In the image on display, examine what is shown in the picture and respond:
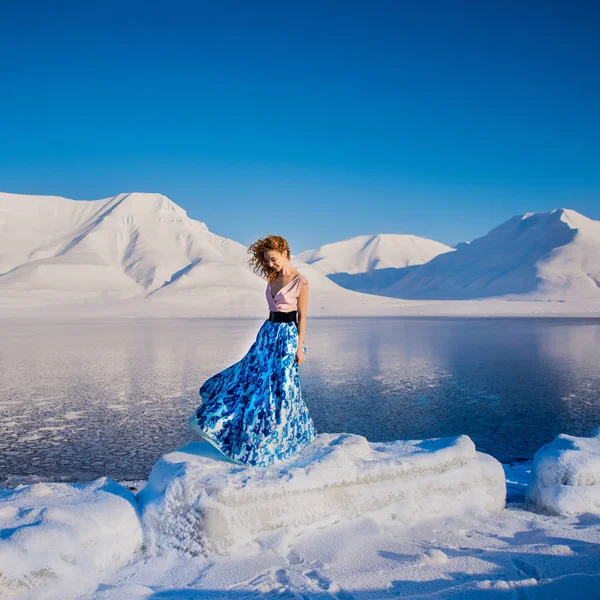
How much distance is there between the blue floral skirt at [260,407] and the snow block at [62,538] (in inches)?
32.2

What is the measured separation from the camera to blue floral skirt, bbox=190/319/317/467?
457 cm

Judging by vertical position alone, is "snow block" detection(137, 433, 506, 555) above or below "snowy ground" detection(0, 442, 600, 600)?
above

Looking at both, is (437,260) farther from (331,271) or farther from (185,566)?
(185,566)

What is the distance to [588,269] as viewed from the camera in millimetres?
86625

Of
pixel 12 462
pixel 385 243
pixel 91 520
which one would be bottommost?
pixel 12 462

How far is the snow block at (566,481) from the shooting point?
185 inches

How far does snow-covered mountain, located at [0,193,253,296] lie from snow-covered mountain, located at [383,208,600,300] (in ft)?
115

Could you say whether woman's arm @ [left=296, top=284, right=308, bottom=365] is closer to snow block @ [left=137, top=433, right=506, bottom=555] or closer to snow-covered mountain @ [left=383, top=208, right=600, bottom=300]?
snow block @ [left=137, top=433, right=506, bottom=555]

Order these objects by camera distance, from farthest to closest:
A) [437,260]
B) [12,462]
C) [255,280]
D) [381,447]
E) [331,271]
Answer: [331,271] < [437,260] < [255,280] < [12,462] < [381,447]

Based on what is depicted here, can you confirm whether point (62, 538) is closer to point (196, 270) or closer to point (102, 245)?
point (196, 270)

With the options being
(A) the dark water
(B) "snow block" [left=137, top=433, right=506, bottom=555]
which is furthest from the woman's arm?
(A) the dark water

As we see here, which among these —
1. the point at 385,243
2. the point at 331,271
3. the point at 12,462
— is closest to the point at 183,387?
the point at 12,462

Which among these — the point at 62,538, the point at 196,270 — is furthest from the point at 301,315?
the point at 196,270

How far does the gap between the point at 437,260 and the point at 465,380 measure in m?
109
